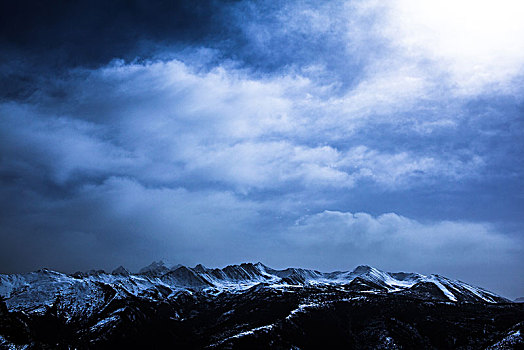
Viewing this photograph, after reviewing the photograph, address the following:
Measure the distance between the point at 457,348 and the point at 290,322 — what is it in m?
73.4

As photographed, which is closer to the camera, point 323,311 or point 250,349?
point 250,349

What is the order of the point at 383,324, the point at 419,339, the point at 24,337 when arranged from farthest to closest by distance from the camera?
the point at 383,324, the point at 419,339, the point at 24,337

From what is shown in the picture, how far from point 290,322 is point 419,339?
59.3m

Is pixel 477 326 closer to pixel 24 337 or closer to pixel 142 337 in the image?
pixel 142 337

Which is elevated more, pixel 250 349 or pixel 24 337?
pixel 24 337

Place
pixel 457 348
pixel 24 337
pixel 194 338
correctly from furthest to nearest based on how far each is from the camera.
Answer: pixel 194 338
pixel 457 348
pixel 24 337

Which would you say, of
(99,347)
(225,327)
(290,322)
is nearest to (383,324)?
(290,322)

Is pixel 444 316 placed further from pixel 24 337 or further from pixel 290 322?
pixel 24 337

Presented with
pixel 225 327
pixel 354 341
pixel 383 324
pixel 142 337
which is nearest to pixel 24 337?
pixel 142 337

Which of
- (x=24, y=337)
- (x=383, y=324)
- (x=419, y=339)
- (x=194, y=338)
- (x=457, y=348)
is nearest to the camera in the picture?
(x=24, y=337)

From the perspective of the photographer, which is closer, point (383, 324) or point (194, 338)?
point (383, 324)

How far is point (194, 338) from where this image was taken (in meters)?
189

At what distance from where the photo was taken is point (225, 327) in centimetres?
19762

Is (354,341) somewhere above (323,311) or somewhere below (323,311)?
below
